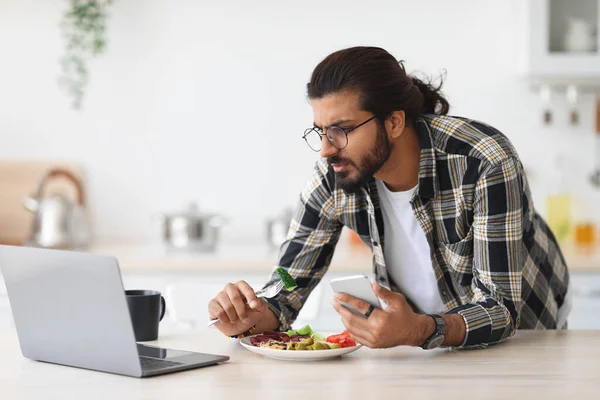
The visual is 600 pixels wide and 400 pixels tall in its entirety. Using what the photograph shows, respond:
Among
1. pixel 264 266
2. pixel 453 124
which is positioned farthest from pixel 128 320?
pixel 264 266

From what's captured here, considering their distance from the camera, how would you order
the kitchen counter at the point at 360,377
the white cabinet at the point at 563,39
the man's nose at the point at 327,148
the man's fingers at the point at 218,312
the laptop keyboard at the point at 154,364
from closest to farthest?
the kitchen counter at the point at 360,377
the laptop keyboard at the point at 154,364
the man's fingers at the point at 218,312
the man's nose at the point at 327,148
the white cabinet at the point at 563,39

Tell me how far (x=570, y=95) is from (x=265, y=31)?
1.34 metres

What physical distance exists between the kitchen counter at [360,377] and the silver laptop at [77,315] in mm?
26

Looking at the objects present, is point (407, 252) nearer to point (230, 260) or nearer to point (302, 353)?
point (302, 353)

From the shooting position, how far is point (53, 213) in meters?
3.53

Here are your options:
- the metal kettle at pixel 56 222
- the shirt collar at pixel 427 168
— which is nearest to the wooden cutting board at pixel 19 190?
the metal kettle at pixel 56 222

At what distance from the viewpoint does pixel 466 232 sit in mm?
1939

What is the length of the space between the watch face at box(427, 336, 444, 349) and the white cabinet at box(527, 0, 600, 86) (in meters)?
2.03

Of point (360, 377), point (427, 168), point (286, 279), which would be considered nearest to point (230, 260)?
point (286, 279)

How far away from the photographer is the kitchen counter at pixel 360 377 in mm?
1361

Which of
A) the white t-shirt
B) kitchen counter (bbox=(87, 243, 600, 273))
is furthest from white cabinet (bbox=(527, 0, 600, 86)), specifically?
the white t-shirt

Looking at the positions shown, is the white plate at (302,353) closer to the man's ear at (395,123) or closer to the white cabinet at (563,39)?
the man's ear at (395,123)

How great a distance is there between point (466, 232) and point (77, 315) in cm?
89

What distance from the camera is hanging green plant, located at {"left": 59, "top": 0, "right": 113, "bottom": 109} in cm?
372
